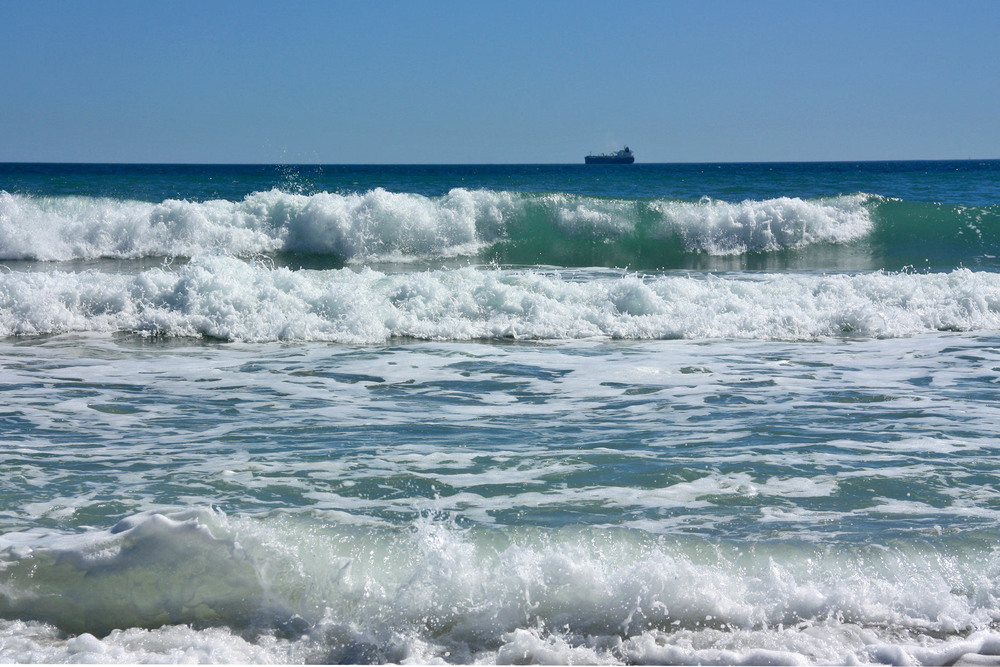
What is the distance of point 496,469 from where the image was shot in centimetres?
482

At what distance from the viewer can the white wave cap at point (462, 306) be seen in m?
9.70

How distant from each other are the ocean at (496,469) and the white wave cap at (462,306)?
5cm

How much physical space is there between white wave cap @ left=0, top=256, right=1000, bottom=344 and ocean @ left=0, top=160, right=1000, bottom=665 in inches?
1.8

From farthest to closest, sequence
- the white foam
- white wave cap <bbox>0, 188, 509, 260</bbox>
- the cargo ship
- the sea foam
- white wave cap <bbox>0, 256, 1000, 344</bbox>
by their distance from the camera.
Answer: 1. the cargo ship
2. the sea foam
3. white wave cap <bbox>0, 188, 509, 260</bbox>
4. white wave cap <bbox>0, 256, 1000, 344</bbox>
5. the white foam

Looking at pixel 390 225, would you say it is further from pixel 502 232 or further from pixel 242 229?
pixel 242 229

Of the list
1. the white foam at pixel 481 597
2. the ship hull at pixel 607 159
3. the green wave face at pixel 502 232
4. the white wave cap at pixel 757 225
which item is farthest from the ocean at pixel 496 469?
the ship hull at pixel 607 159

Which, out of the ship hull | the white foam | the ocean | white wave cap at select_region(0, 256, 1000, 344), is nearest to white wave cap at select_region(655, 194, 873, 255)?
the ocean

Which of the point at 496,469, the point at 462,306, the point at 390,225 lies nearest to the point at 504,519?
the point at 496,469

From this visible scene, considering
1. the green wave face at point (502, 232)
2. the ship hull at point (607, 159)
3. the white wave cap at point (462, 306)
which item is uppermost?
the ship hull at point (607, 159)

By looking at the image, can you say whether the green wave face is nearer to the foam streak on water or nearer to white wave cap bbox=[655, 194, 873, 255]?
white wave cap bbox=[655, 194, 873, 255]

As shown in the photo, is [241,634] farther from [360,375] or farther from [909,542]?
[360,375]

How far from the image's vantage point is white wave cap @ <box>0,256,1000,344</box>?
9.70m

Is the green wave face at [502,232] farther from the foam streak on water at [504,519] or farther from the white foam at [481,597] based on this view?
the white foam at [481,597]

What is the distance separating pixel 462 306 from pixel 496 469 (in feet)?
19.0
